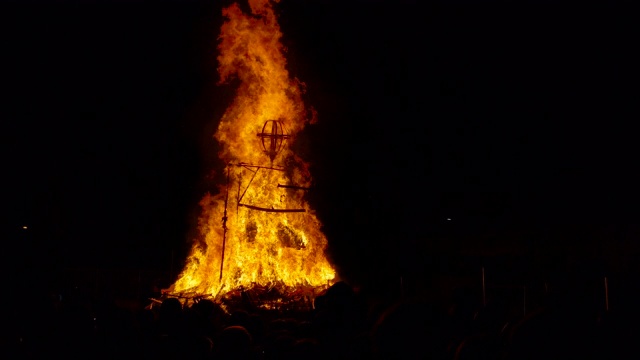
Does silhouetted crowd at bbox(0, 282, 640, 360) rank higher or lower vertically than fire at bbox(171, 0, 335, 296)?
lower

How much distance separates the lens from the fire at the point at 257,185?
17000mm

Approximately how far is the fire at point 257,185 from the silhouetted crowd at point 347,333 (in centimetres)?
780

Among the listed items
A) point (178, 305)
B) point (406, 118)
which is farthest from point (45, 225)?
point (178, 305)

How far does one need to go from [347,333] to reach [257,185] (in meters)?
10.4

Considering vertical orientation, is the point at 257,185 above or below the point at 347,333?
above

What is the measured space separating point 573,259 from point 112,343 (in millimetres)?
12187

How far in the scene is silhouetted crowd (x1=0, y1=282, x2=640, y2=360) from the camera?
5.36 m

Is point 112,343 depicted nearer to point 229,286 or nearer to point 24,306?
point 24,306

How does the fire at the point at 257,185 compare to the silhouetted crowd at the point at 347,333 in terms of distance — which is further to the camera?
the fire at the point at 257,185

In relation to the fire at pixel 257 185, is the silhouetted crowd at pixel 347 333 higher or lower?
lower

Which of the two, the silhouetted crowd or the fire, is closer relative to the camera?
the silhouetted crowd

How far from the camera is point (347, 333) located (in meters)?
7.25

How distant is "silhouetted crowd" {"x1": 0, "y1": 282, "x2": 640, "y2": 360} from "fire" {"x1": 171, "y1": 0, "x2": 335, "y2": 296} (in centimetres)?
780

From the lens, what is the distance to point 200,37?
1966 centimetres
